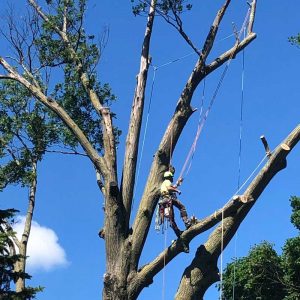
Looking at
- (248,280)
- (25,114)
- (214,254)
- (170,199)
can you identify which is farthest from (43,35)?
(248,280)

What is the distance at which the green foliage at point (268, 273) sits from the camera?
54.4 ft

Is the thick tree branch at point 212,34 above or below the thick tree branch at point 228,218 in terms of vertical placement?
above

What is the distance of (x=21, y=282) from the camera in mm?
10773

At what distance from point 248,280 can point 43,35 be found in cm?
905

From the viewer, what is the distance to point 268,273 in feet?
56.0

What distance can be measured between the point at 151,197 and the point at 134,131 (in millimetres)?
1036

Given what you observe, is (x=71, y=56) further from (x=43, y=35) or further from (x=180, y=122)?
(x=180, y=122)

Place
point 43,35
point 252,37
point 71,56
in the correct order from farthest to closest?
point 43,35 → point 71,56 → point 252,37

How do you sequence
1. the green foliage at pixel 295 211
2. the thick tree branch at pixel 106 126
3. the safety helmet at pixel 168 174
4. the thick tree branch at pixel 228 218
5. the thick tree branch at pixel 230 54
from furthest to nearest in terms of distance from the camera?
the green foliage at pixel 295 211
the thick tree branch at pixel 230 54
the thick tree branch at pixel 106 126
the safety helmet at pixel 168 174
the thick tree branch at pixel 228 218

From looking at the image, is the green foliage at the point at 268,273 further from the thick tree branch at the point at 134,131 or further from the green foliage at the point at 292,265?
the thick tree branch at the point at 134,131

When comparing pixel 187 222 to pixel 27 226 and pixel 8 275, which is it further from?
pixel 27 226

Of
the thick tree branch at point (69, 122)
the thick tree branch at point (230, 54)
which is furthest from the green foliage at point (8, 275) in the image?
the thick tree branch at point (230, 54)

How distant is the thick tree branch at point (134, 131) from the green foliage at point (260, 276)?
9.39 m

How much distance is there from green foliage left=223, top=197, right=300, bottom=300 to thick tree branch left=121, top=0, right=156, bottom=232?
9.32 m
